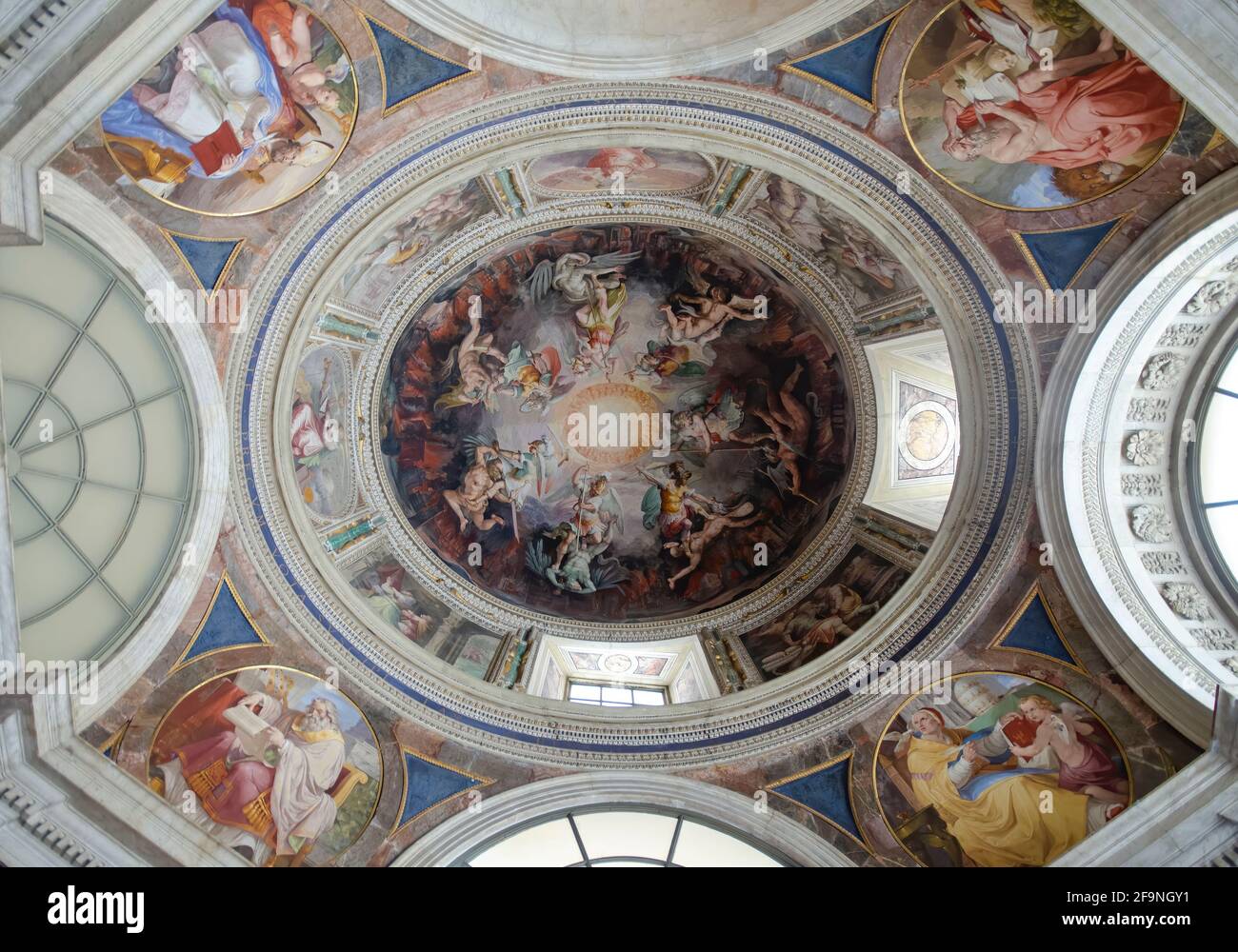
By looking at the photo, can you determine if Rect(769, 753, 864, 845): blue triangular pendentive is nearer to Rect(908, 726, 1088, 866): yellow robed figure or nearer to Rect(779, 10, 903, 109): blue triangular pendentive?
Rect(908, 726, 1088, 866): yellow robed figure

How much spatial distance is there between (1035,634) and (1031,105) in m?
6.34

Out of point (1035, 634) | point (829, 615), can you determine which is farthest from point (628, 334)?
point (1035, 634)

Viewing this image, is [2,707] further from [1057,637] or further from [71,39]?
[1057,637]

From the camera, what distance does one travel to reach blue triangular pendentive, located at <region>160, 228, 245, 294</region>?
468 inches

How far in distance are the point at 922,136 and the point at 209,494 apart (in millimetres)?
9529

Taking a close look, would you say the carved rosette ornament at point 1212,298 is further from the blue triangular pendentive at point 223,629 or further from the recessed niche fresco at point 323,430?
the blue triangular pendentive at point 223,629

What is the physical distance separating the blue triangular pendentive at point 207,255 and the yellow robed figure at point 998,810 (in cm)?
1042

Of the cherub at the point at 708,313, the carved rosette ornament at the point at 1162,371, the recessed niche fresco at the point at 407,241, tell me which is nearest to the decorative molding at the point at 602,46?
the recessed niche fresco at the point at 407,241

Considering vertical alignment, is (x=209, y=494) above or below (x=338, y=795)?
above

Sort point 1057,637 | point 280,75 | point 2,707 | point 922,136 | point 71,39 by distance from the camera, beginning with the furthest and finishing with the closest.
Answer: point 1057,637
point 922,136
point 280,75
point 2,707
point 71,39

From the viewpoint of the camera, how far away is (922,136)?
12242mm

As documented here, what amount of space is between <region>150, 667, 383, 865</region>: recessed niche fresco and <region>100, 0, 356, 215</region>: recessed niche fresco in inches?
235

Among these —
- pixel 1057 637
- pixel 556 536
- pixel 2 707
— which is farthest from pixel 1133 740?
pixel 2 707

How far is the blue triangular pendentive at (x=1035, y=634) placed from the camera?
42.8 ft
